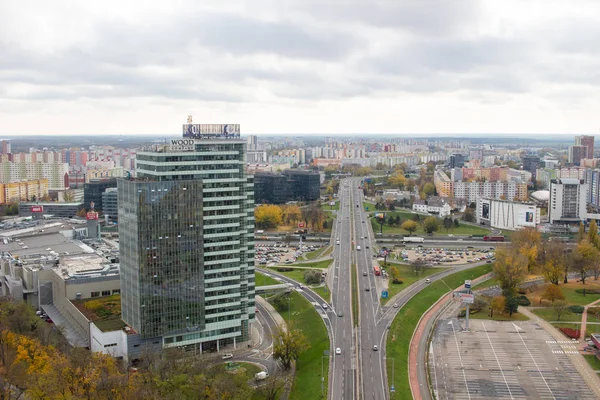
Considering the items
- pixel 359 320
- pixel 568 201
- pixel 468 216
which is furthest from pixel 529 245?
pixel 359 320

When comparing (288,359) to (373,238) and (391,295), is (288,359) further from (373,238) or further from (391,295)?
(373,238)

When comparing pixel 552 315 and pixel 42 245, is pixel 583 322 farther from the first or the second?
pixel 42 245

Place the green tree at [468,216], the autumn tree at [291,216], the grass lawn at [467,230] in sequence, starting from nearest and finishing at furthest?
1. the grass lawn at [467,230]
2. the autumn tree at [291,216]
3. the green tree at [468,216]

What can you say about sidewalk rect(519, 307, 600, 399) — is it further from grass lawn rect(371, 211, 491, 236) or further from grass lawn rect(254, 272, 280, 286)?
grass lawn rect(371, 211, 491, 236)

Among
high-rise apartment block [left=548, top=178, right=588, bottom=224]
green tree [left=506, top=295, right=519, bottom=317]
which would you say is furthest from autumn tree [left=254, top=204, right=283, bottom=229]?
green tree [left=506, top=295, right=519, bottom=317]

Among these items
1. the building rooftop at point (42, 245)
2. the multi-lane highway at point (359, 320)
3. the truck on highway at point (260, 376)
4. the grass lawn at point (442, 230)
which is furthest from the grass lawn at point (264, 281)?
the grass lawn at point (442, 230)

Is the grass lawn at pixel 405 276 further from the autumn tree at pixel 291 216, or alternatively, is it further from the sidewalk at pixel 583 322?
the autumn tree at pixel 291 216
